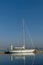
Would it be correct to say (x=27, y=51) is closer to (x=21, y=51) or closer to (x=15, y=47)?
(x=21, y=51)

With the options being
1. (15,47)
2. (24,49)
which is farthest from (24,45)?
(15,47)

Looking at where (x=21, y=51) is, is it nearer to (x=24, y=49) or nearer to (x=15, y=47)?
(x=24, y=49)

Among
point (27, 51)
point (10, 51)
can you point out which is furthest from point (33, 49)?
point (10, 51)

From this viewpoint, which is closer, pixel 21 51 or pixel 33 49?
pixel 21 51

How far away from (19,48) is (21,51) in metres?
5.77

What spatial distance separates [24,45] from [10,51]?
9.96 m

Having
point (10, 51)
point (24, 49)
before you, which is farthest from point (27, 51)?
point (10, 51)

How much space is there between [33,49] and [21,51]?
432 inches

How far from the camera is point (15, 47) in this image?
12475cm

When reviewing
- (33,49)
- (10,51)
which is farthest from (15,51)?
(33,49)

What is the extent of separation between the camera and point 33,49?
403 ft

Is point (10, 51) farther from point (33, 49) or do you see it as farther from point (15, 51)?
point (33, 49)

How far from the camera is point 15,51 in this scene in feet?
383

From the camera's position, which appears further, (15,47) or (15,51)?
(15,47)
